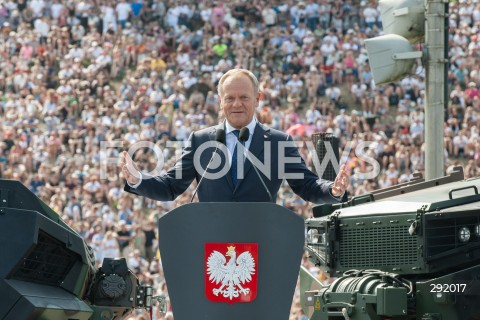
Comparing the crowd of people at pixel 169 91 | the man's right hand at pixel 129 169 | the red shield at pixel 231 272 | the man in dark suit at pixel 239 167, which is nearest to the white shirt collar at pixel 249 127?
the man in dark suit at pixel 239 167

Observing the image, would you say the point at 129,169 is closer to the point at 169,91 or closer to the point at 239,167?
the point at 239,167

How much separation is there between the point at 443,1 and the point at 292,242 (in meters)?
8.36

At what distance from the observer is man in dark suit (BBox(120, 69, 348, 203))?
7.06 meters

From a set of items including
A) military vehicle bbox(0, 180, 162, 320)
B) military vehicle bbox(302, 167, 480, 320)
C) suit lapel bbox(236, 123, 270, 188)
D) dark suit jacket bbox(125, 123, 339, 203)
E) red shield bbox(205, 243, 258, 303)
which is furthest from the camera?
military vehicle bbox(302, 167, 480, 320)

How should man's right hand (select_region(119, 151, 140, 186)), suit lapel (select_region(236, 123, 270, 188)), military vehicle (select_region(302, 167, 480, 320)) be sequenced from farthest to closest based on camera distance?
military vehicle (select_region(302, 167, 480, 320)), suit lapel (select_region(236, 123, 270, 188)), man's right hand (select_region(119, 151, 140, 186))

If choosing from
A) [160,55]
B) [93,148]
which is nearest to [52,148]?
[93,148]

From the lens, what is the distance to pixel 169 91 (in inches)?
1165

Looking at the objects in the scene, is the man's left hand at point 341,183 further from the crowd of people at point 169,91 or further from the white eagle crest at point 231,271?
the crowd of people at point 169,91

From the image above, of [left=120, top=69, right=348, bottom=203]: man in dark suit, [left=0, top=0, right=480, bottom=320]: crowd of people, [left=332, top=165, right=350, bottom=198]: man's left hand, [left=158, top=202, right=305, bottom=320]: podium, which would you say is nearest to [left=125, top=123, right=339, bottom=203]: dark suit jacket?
[left=120, top=69, right=348, bottom=203]: man in dark suit

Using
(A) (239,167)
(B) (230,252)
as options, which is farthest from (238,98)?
(B) (230,252)

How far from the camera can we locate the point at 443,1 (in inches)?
560

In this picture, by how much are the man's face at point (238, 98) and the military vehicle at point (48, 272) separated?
3.53ft

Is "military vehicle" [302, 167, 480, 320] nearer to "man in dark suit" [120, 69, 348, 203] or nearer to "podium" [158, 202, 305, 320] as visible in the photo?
"man in dark suit" [120, 69, 348, 203]

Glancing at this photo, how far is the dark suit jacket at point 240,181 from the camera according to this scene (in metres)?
7.14
